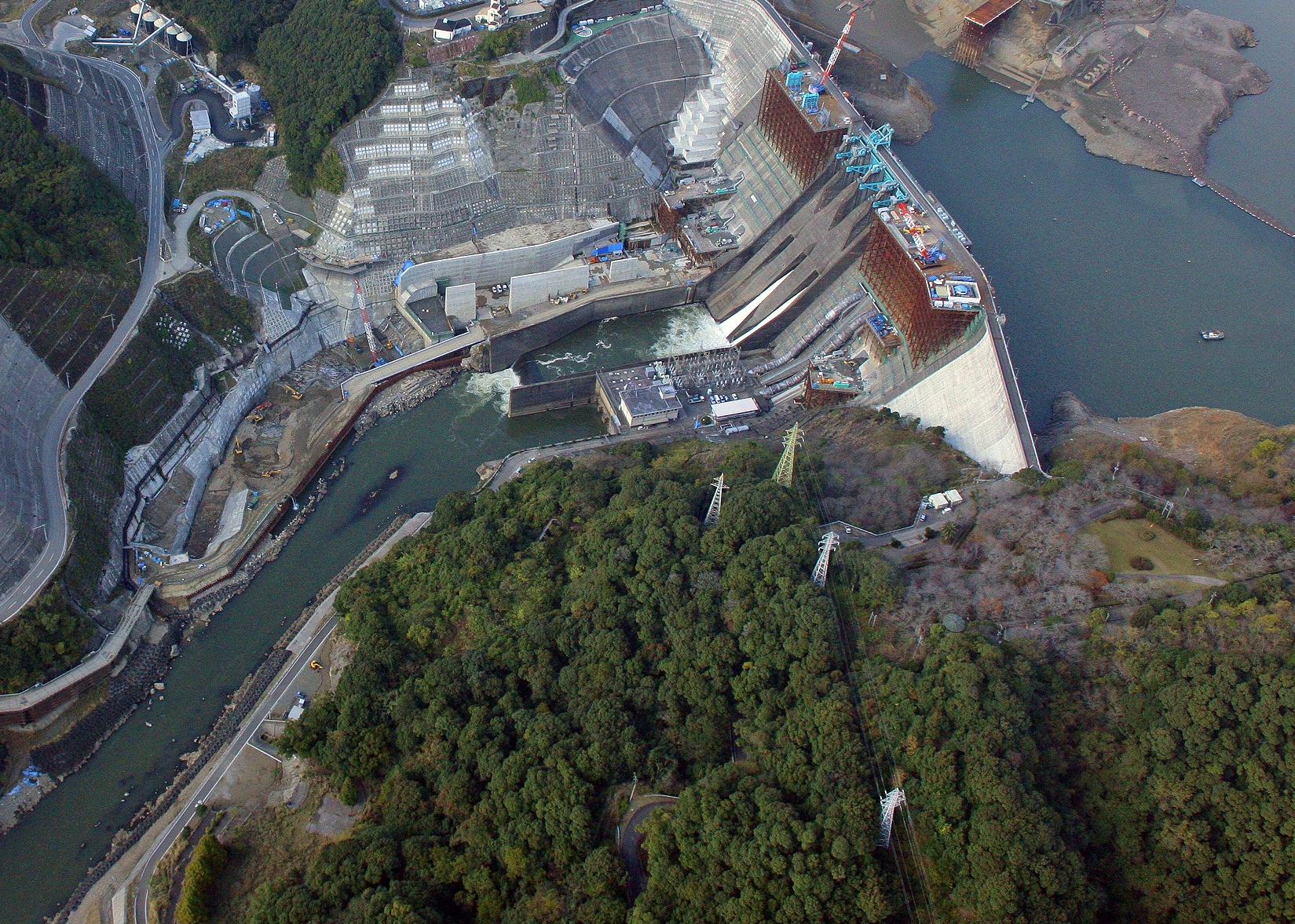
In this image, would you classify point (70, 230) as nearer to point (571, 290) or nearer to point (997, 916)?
point (571, 290)

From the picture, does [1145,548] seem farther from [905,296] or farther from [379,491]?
A: [379,491]

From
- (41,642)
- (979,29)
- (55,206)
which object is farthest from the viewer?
(979,29)

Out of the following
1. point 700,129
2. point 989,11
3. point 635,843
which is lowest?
point 989,11

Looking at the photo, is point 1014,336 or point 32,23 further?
point 32,23

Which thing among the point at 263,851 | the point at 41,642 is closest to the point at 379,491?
the point at 41,642

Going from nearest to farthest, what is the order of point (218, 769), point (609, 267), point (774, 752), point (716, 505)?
point (774, 752) → point (218, 769) → point (716, 505) → point (609, 267)

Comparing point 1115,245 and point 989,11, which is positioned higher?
point 989,11
